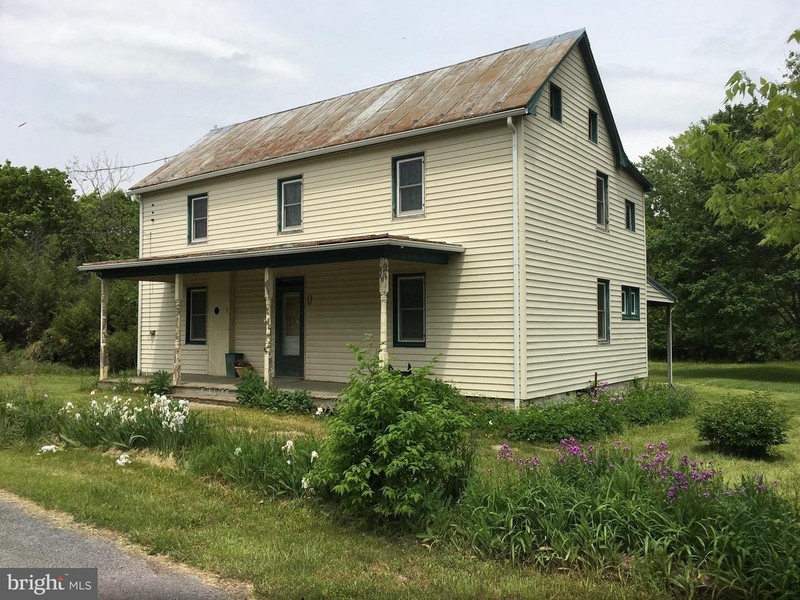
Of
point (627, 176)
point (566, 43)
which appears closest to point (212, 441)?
point (566, 43)

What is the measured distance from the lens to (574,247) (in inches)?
579

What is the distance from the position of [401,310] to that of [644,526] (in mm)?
9554

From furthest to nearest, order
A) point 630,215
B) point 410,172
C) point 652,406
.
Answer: point 630,215 < point 410,172 < point 652,406

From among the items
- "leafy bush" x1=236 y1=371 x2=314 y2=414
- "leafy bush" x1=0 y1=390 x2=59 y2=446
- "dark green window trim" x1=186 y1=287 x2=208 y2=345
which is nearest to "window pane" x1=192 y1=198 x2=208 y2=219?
"dark green window trim" x1=186 y1=287 x2=208 y2=345

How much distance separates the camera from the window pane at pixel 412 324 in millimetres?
13805

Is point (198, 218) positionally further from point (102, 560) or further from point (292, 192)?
point (102, 560)

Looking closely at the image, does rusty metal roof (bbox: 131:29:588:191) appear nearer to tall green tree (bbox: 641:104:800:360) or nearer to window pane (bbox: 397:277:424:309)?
window pane (bbox: 397:277:424:309)

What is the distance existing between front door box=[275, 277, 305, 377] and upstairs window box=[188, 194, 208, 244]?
3027mm

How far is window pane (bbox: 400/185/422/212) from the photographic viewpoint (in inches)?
547

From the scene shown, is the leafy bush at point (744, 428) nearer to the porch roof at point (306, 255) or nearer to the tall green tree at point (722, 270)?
the porch roof at point (306, 255)

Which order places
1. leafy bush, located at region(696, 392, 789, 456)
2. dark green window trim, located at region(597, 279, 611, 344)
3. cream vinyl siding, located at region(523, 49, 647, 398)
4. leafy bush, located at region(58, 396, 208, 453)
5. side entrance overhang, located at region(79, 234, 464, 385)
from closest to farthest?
leafy bush, located at region(58, 396, 208, 453) → leafy bush, located at region(696, 392, 789, 456) → side entrance overhang, located at region(79, 234, 464, 385) → cream vinyl siding, located at region(523, 49, 647, 398) → dark green window trim, located at region(597, 279, 611, 344)

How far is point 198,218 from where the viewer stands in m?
18.0

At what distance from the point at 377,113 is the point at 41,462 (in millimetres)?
10308
